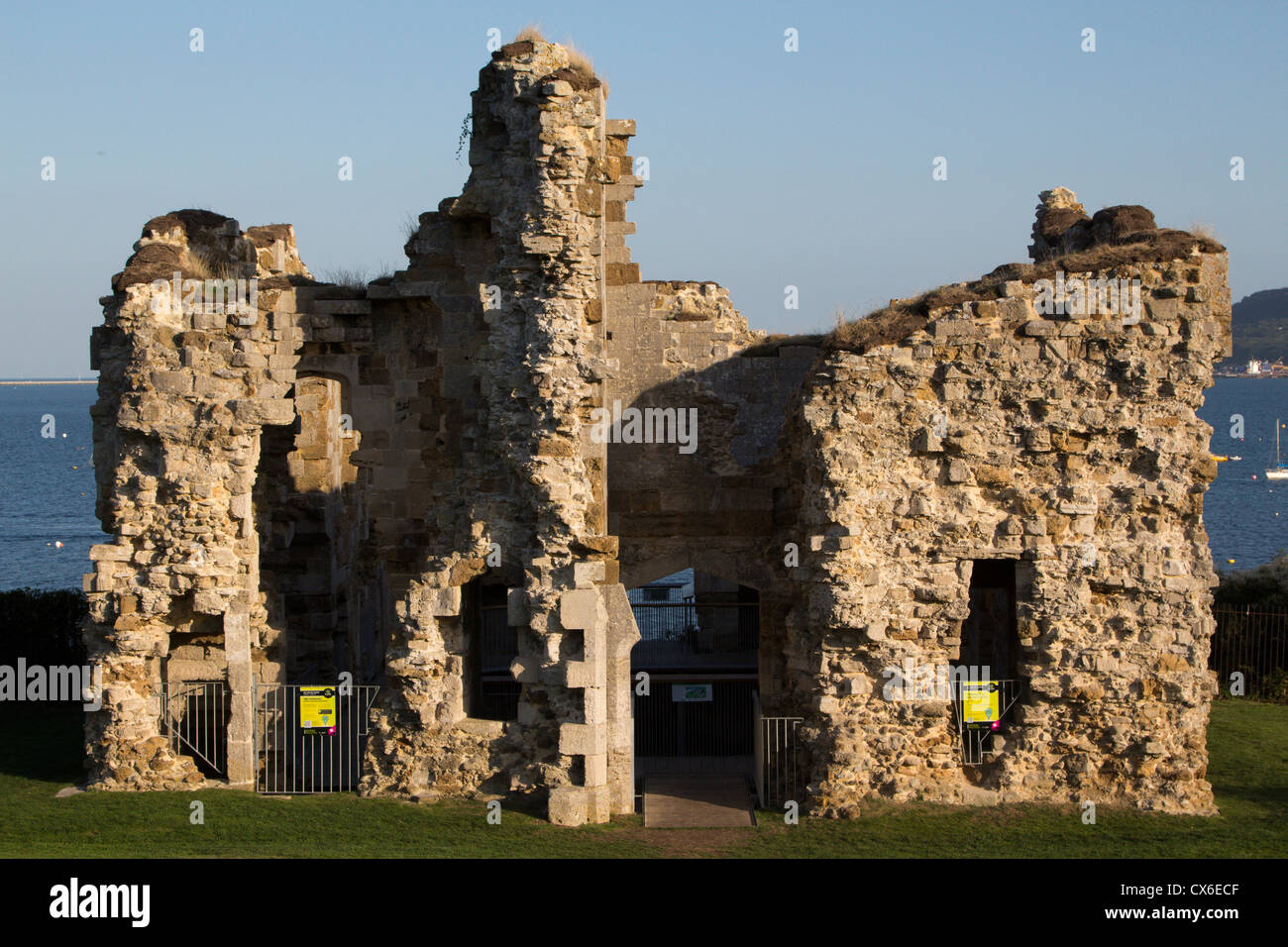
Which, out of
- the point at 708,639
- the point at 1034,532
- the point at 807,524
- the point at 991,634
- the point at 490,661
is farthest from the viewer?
the point at 708,639

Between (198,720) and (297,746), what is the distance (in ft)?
5.82

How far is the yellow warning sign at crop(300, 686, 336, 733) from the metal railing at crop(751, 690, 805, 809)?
16.3 ft

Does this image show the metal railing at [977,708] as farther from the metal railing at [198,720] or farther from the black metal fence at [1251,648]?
the metal railing at [198,720]

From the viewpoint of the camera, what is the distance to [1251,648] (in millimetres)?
21766

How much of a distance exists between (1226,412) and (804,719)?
131 m

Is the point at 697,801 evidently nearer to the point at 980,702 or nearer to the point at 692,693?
the point at 692,693

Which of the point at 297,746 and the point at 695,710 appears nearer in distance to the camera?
the point at 297,746

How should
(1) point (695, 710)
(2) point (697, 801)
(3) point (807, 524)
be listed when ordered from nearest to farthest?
(3) point (807, 524), (2) point (697, 801), (1) point (695, 710)

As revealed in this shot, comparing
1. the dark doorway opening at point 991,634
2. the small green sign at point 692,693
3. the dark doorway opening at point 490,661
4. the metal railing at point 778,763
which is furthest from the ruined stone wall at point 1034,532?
the dark doorway opening at point 991,634

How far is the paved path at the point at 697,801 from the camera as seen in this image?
1520cm

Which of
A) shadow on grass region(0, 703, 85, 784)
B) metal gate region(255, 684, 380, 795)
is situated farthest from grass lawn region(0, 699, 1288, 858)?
shadow on grass region(0, 703, 85, 784)

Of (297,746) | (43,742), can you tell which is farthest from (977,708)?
(43,742)

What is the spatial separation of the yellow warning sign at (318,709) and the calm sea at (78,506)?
999cm

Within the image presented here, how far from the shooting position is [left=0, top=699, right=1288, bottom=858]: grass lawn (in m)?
13.8
